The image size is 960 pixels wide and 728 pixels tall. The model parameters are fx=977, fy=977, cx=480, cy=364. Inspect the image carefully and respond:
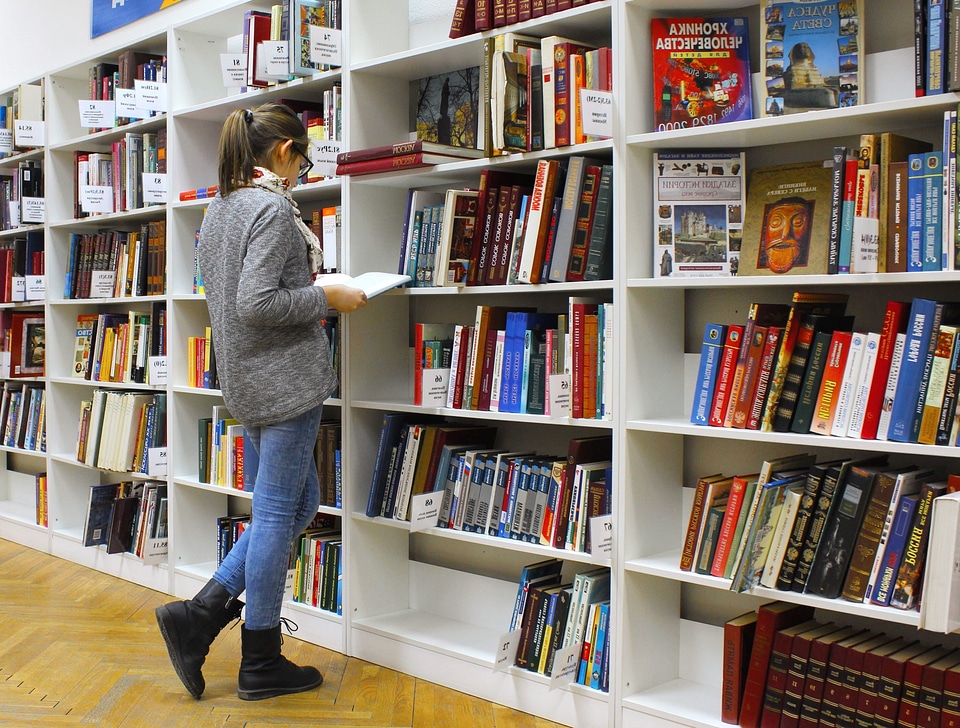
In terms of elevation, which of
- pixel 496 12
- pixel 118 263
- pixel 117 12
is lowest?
pixel 118 263

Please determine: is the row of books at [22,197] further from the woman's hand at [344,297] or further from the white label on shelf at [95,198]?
the woman's hand at [344,297]

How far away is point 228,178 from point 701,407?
1346 mm

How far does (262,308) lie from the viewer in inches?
94.0

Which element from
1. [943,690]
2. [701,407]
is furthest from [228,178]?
[943,690]

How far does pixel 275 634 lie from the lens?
2605 mm

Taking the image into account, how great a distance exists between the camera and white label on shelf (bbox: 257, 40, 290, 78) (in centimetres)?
306

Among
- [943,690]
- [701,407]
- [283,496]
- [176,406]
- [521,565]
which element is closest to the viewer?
[943,690]

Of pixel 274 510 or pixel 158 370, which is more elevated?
pixel 158 370

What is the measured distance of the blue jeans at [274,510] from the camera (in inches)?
99.9

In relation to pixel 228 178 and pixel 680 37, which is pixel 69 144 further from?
pixel 680 37

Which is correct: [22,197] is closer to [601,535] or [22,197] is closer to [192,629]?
[192,629]

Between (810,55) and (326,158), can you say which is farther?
(326,158)

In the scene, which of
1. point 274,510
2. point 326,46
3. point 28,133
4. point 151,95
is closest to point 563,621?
point 274,510

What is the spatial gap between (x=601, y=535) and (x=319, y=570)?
118 centimetres
